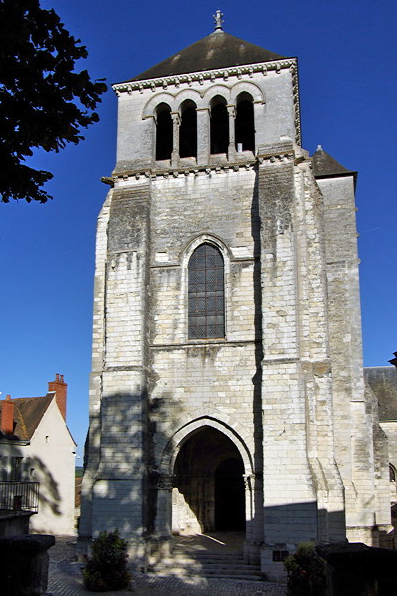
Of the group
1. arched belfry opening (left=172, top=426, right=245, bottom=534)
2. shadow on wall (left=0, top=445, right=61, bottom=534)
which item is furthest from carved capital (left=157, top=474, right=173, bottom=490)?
shadow on wall (left=0, top=445, right=61, bottom=534)

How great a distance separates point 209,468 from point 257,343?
4971 millimetres

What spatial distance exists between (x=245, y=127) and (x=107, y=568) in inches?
498

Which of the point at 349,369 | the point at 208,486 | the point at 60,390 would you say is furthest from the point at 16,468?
the point at 349,369

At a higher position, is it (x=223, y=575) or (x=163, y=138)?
(x=163, y=138)

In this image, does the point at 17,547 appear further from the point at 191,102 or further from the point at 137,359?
the point at 191,102

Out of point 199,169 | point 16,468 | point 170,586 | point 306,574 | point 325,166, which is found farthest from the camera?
point 16,468

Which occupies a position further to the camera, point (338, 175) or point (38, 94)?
point (338, 175)

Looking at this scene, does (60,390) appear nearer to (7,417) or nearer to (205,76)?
(7,417)

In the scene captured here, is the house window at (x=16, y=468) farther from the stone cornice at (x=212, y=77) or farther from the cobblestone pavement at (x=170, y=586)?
the stone cornice at (x=212, y=77)

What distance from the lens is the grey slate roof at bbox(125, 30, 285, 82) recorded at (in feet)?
58.5

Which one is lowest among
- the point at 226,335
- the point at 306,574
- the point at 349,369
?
the point at 306,574

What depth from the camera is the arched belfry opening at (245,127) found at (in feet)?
60.8

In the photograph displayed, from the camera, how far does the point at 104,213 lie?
17547 millimetres

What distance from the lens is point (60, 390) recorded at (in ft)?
94.9
